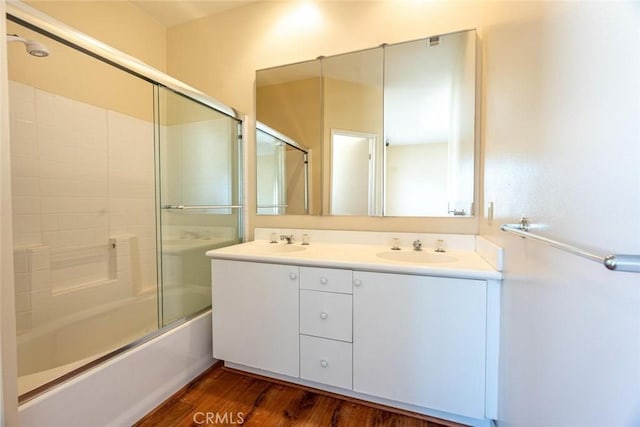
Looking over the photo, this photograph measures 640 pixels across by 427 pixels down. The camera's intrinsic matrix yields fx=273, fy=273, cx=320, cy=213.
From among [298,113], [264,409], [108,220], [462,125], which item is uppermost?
[298,113]

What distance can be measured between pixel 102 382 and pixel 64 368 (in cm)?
17

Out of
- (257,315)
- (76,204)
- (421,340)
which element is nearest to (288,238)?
(257,315)

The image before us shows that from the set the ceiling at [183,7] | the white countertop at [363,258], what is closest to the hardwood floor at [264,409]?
the white countertop at [363,258]

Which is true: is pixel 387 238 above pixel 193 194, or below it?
below

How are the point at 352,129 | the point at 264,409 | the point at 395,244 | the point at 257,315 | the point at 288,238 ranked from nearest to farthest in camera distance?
the point at 264,409 → the point at 257,315 → the point at 395,244 → the point at 352,129 → the point at 288,238

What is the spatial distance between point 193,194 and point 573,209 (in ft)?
7.17

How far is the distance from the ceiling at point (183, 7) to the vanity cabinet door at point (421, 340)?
7.59 ft

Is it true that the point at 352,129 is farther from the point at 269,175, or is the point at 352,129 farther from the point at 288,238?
the point at 288,238

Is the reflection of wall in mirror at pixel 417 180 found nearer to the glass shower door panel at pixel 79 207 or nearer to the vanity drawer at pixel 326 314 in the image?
the vanity drawer at pixel 326 314

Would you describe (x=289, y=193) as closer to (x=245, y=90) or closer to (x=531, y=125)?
(x=245, y=90)

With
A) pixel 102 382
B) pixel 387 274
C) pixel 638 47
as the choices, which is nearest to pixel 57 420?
pixel 102 382

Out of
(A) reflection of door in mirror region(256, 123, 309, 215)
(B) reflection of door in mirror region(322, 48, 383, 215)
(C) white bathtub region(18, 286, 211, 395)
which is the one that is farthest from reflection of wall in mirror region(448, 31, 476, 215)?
(C) white bathtub region(18, 286, 211, 395)

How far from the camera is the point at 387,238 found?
181cm

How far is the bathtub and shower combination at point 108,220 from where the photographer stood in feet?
4.10
